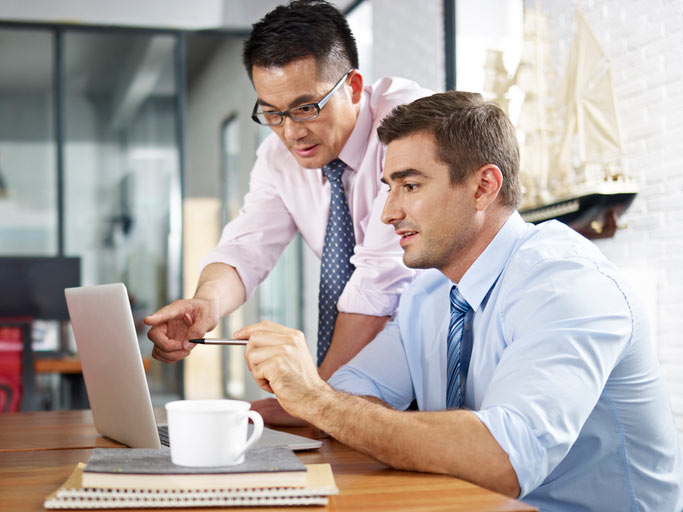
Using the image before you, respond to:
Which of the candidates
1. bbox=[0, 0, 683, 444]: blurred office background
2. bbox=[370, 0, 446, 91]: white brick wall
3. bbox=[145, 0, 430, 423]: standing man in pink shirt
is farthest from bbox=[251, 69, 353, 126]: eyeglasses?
bbox=[0, 0, 683, 444]: blurred office background

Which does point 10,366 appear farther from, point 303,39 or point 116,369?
point 116,369

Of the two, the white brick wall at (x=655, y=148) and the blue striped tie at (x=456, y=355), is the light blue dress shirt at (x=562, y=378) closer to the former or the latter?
the blue striped tie at (x=456, y=355)

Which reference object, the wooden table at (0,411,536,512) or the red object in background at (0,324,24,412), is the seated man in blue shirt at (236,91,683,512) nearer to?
the wooden table at (0,411,536,512)

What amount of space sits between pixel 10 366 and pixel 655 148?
2853 mm

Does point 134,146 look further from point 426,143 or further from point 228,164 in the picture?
point 426,143

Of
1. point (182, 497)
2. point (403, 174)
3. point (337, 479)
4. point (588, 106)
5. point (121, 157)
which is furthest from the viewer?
point (121, 157)

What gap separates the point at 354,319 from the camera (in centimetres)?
180

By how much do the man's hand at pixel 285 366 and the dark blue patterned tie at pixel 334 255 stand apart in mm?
871

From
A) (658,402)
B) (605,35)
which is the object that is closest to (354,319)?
(658,402)

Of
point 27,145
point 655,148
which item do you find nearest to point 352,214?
point 655,148

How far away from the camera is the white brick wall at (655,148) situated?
2.96 m

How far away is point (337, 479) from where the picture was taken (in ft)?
3.18

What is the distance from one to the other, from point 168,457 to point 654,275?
2537 millimetres

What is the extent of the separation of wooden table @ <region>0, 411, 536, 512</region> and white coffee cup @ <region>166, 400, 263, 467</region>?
0.09 metres
